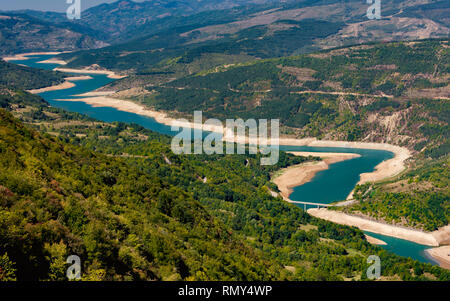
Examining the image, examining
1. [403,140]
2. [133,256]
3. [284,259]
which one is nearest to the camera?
[133,256]

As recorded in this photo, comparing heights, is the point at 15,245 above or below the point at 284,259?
above

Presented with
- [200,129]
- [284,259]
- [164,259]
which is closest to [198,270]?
[164,259]

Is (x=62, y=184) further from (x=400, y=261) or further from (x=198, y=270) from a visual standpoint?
(x=400, y=261)

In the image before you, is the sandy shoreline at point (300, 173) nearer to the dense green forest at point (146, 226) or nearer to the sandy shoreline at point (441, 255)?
the dense green forest at point (146, 226)

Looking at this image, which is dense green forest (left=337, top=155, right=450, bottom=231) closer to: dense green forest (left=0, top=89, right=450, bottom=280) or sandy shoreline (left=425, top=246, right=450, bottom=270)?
sandy shoreline (left=425, top=246, right=450, bottom=270)

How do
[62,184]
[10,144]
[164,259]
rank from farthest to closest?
1. [10,144]
2. [62,184]
3. [164,259]

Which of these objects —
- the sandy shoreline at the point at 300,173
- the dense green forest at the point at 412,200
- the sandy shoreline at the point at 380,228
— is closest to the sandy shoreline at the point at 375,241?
the sandy shoreline at the point at 380,228

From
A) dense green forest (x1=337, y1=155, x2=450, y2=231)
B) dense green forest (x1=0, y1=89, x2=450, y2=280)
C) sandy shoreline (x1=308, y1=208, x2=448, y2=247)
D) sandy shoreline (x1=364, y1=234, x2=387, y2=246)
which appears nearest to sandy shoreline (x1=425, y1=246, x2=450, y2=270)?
sandy shoreline (x1=308, y1=208, x2=448, y2=247)
